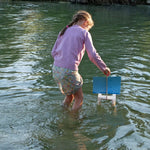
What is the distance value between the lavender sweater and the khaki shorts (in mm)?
69

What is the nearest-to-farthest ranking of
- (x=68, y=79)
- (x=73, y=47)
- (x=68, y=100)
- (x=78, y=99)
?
(x=73, y=47) < (x=68, y=79) < (x=78, y=99) < (x=68, y=100)

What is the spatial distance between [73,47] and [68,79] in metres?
0.45

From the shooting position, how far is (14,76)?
638 cm

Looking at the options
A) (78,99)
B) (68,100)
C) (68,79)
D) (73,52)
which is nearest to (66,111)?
(68,100)

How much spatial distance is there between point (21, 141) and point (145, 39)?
7.54 meters

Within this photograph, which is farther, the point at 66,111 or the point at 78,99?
the point at 66,111

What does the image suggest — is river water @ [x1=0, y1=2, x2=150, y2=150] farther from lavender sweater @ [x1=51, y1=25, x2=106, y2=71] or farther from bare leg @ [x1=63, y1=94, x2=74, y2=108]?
lavender sweater @ [x1=51, y1=25, x2=106, y2=71]

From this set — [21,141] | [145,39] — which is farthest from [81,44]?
[145,39]

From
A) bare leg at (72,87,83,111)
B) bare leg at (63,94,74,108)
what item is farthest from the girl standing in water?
bare leg at (63,94,74,108)

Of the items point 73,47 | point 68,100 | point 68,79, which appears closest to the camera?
point 73,47

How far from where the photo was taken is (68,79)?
4.14 meters

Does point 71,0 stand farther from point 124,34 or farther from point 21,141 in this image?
point 21,141

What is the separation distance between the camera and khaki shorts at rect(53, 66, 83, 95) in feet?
13.4

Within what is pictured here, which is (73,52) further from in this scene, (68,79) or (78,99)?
(78,99)
